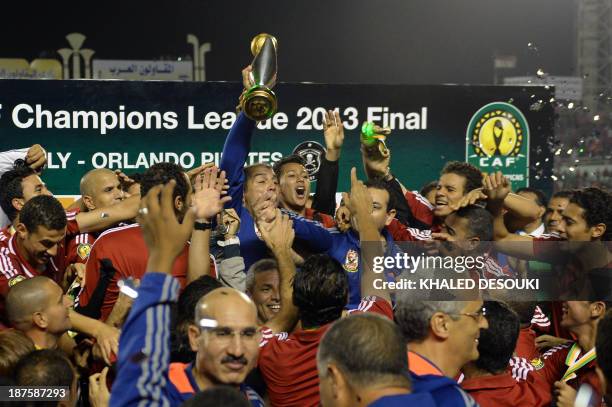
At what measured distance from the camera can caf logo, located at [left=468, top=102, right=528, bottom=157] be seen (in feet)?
28.7

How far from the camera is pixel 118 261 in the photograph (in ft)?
15.9

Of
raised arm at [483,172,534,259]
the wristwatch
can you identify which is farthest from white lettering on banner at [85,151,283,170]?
the wristwatch

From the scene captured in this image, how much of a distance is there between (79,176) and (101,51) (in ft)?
36.0

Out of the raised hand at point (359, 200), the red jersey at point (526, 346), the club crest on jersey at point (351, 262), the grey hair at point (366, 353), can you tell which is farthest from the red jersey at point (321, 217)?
the grey hair at point (366, 353)

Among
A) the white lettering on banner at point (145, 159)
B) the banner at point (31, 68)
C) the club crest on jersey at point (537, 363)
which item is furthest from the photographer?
the banner at point (31, 68)

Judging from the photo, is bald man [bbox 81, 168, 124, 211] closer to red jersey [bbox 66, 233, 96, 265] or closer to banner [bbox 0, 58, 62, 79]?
red jersey [bbox 66, 233, 96, 265]

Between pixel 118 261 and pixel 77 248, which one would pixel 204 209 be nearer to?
pixel 118 261

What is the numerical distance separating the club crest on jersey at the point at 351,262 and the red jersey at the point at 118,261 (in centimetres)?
110

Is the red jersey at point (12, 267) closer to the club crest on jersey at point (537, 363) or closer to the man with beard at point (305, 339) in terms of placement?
the man with beard at point (305, 339)

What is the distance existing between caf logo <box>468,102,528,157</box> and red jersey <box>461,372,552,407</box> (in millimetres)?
4939

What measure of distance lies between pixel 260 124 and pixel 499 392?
15.6 feet

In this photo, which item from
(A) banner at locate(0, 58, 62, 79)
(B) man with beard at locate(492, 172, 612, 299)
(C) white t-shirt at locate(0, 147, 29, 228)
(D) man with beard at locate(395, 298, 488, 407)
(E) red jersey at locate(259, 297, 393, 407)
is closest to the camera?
(D) man with beard at locate(395, 298, 488, 407)

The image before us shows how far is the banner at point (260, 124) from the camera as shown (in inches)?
320

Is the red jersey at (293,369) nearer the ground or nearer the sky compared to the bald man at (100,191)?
nearer the ground
